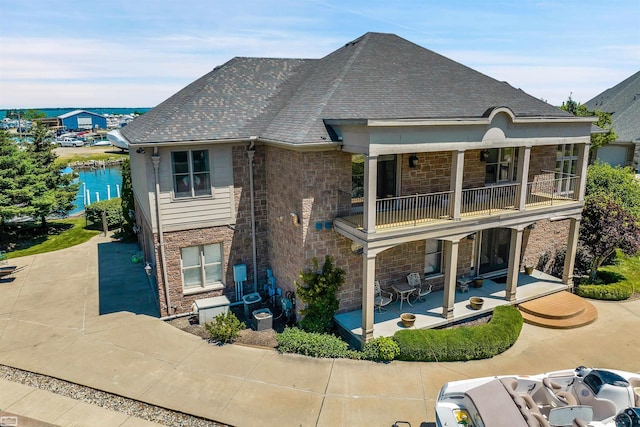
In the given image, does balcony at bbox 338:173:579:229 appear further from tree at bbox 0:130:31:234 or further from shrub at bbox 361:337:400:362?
tree at bbox 0:130:31:234

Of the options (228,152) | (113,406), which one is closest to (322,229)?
(228,152)

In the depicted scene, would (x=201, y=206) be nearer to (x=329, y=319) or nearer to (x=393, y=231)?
(x=329, y=319)

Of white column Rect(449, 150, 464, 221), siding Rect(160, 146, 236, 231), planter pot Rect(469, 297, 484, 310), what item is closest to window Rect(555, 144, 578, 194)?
planter pot Rect(469, 297, 484, 310)

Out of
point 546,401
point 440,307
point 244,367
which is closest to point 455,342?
point 440,307

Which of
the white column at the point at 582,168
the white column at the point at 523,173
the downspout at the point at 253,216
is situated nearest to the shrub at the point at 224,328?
the downspout at the point at 253,216

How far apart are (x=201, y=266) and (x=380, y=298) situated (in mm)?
6457

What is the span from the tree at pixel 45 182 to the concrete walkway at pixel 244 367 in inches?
376

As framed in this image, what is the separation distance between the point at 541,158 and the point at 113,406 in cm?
1723

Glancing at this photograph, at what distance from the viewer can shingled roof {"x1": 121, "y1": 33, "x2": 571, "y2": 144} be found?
1361cm

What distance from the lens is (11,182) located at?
22.2 meters

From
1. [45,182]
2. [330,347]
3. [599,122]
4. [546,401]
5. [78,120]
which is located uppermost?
[78,120]

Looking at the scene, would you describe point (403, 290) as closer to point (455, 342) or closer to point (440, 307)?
point (440, 307)

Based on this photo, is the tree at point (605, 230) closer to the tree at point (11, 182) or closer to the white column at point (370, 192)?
the white column at point (370, 192)

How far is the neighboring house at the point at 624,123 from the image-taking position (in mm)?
36812
